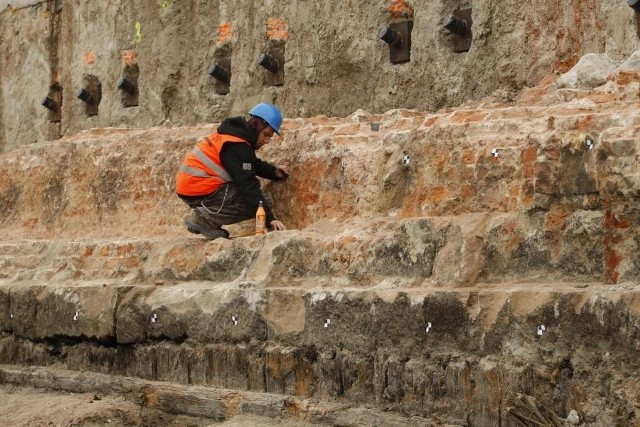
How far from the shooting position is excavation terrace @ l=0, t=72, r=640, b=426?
7.21m

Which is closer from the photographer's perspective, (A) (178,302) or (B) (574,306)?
(B) (574,306)

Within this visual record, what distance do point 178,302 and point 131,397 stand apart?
710mm

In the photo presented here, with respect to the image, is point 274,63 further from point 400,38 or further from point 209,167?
point 209,167

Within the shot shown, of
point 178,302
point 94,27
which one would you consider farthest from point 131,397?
point 94,27

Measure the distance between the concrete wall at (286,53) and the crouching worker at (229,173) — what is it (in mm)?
1671

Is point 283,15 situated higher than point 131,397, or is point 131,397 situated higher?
point 283,15

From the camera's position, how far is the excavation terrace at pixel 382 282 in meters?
7.21

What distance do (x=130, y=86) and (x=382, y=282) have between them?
660cm

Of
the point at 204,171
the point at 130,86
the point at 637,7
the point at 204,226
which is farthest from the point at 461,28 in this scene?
the point at 130,86

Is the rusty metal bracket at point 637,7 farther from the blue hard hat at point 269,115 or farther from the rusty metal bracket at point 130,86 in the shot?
the rusty metal bracket at point 130,86

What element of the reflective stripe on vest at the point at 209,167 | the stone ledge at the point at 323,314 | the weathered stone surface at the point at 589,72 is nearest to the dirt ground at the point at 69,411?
the stone ledge at the point at 323,314

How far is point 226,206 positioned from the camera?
32.0 feet

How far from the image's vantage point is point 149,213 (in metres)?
11.1

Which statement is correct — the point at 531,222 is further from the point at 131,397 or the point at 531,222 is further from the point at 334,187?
the point at 131,397
